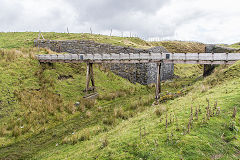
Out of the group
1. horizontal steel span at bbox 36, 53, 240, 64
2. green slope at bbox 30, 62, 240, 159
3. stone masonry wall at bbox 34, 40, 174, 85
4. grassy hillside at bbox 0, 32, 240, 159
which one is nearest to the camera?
green slope at bbox 30, 62, 240, 159

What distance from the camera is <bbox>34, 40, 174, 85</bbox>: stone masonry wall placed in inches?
1070

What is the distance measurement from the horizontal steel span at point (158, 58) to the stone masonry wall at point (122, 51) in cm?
925

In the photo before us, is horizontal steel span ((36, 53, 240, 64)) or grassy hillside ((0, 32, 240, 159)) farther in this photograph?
horizontal steel span ((36, 53, 240, 64))

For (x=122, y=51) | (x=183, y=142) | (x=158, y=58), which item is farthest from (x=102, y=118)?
(x=122, y=51)

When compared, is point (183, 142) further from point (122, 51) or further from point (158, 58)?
point (122, 51)

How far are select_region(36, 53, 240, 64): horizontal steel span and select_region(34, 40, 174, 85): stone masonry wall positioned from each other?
9.25 m

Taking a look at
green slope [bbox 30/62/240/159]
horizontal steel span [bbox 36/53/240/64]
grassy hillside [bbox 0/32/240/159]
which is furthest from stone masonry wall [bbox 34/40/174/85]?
green slope [bbox 30/62/240/159]

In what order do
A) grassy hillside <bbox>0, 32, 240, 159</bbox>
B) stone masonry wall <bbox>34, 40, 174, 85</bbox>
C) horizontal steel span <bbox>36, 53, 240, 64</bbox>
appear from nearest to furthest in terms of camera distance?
1. grassy hillside <bbox>0, 32, 240, 159</bbox>
2. horizontal steel span <bbox>36, 53, 240, 64</bbox>
3. stone masonry wall <bbox>34, 40, 174, 85</bbox>

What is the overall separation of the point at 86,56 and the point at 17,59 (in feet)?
24.7

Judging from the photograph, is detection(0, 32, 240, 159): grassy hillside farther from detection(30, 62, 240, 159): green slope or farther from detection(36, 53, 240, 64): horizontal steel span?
detection(36, 53, 240, 64): horizontal steel span

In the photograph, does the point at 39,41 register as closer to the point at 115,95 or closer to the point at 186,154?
the point at 115,95

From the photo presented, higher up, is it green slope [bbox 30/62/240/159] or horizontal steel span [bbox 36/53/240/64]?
horizontal steel span [bbox 36/53/240/64]

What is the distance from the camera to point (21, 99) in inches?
526

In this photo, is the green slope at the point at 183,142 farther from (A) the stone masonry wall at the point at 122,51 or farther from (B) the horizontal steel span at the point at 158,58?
(A) the stone masonry wall at the point at 122,51
